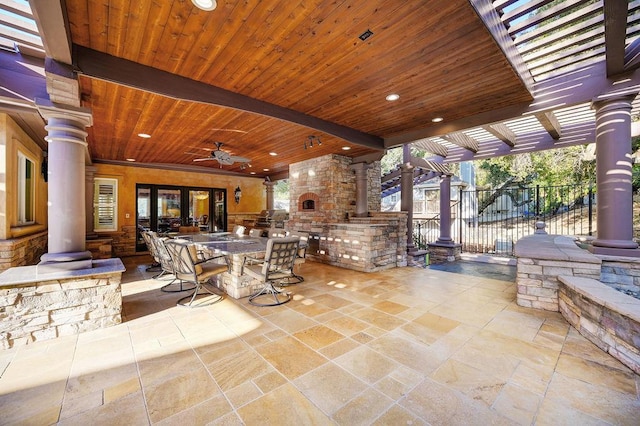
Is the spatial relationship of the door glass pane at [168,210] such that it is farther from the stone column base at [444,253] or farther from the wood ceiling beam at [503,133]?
the wood ceiling beam at [503,133]

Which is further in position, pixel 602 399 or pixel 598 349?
pixel 598 349

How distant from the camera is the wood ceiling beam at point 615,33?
7.54 feet

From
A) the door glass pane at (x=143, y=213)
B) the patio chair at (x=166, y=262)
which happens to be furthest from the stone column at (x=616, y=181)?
the door glass pane at (x=143, y=213)

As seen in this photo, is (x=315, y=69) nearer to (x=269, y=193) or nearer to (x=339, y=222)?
(x=339, y=222)

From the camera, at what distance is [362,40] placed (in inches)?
101

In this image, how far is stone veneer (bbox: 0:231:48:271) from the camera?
361cm

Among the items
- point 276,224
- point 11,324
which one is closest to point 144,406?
point 11,324

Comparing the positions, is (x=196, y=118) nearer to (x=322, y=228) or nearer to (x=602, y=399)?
(x=322, y=228)

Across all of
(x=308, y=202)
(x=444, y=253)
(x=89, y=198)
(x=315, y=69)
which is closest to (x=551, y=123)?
(x=444, y=253)

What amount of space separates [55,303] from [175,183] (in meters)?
6.62

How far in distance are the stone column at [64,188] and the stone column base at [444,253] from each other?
8.11 meters

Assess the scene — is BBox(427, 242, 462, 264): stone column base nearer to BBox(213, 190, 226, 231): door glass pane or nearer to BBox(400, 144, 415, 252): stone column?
BBox(400, 144, 415, 252): stone column

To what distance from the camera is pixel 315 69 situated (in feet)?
10.0

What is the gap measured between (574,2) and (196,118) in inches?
185
